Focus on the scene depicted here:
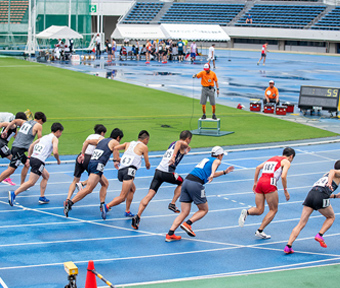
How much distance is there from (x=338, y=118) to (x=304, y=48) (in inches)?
1788

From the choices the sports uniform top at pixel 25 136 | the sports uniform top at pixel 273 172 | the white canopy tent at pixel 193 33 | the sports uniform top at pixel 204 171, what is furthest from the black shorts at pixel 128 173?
the white canopy tent at pixel 193 33

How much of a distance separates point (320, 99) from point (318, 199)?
1624 cm

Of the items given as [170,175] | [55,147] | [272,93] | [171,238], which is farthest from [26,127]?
[272,93]

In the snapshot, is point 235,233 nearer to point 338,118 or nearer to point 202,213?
point 202,213

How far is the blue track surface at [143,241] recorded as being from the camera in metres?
8.59

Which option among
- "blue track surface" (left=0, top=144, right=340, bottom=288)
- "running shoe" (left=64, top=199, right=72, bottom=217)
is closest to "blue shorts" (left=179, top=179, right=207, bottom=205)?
"blue track surface" (left=0, top=144, right=340, bottom=288)

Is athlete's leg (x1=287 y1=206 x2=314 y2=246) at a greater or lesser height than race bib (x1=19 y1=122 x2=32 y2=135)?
lesser

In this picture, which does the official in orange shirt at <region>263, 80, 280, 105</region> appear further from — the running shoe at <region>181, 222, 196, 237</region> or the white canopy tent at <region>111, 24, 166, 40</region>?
the white canopy tent at <region>111, 24, 166, 40</region>

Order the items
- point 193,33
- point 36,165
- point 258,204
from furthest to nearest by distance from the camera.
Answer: point 193,33 < point 36,165 < point 258,204

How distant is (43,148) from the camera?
1150 cm

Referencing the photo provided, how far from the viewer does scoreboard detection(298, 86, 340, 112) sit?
2445 cm

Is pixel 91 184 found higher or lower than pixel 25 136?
lower

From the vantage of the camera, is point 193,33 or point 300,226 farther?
point 193,33

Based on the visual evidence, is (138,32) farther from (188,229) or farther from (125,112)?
(188,229)
